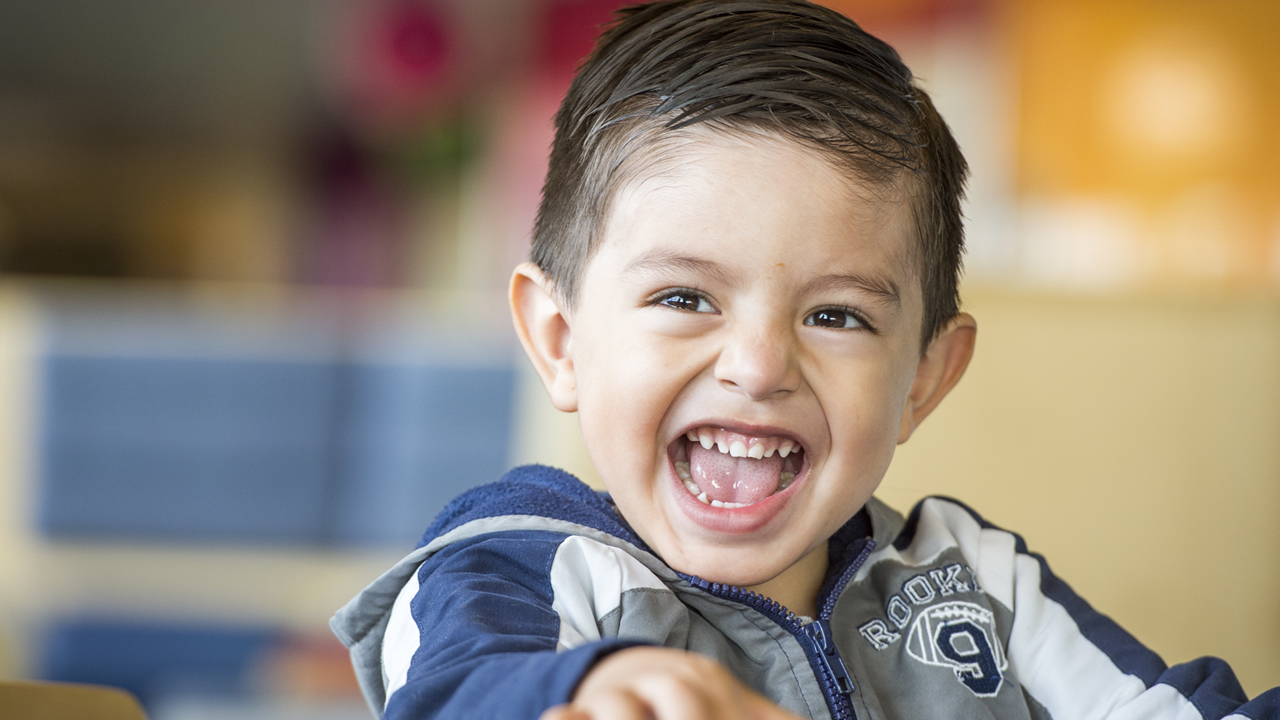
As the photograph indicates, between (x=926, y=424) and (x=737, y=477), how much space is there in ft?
2.77

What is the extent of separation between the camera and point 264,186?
569 cm

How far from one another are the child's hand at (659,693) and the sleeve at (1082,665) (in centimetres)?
37

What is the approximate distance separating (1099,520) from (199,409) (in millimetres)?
1632

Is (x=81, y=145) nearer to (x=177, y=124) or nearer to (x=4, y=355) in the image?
(x=177, y=124)

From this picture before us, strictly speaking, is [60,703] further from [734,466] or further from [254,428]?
[254,428]

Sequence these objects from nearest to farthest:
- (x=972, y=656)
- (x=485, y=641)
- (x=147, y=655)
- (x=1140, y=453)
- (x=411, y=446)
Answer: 1. (x=485, y=641)
2. (x=972, y=656)
3. (x=1140, y=453)
4. (x=147, y=655)
5. (x=411, y=446)

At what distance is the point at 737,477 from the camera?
1.96ft

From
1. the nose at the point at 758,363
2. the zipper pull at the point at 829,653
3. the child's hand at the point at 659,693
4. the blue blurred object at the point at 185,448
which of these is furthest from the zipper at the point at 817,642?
the blue blurred object at the point at 185,448

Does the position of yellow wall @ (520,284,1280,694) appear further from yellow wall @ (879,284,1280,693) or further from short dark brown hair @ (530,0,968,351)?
short dark brown hair @ (530,0,968,351)

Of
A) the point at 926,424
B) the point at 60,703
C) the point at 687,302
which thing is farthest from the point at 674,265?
the point at 926,424

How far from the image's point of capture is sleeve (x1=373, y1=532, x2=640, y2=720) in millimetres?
370

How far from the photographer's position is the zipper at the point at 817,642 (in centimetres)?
59

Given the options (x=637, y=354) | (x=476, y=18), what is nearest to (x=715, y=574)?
(x=637, y=354)

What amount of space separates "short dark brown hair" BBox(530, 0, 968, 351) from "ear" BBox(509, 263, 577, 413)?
0.01 m
